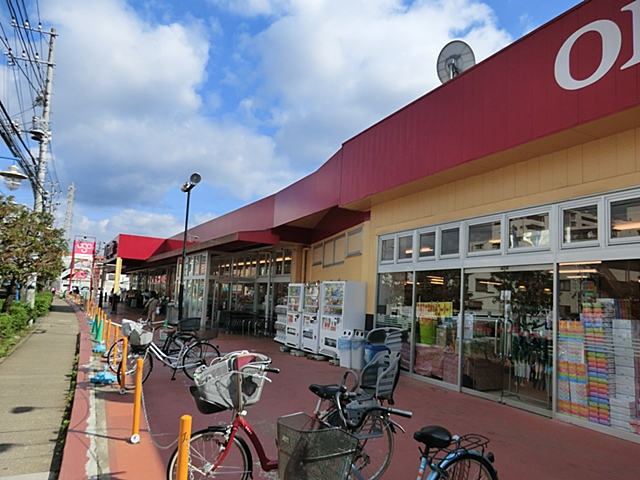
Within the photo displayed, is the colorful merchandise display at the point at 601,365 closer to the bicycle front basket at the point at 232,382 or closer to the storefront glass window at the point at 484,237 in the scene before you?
the storefront glass window at the point at 484,237

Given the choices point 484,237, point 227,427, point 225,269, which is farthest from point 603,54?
point 225,269

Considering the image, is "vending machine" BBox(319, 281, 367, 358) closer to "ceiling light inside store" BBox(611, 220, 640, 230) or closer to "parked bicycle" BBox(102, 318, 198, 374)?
"parked bicycle" BBox(102, 318, 198, 374)

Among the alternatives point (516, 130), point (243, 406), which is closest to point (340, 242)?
point (516, 130)

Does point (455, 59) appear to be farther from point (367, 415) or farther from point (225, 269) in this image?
point (225, 269)

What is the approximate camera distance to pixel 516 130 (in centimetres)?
652

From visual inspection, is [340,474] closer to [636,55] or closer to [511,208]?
[636,55]

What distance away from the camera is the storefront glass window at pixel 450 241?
8617 millimetres

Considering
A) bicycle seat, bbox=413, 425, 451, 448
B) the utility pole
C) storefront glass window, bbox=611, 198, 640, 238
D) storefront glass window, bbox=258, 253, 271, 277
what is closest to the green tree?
the utility pole

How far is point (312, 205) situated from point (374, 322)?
13.3 ft

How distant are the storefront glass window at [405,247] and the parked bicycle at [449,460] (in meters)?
6.73

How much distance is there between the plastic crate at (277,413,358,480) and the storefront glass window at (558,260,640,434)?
16.1 feet

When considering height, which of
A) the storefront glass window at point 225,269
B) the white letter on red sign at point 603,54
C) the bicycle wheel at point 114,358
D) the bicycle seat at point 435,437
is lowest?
the bicycle wheel at point 114,358

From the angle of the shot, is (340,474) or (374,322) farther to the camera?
(374,322)

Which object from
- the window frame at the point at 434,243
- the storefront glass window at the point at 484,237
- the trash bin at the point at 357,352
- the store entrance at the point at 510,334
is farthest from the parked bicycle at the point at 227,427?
the trash bin at the point at 357,352
